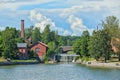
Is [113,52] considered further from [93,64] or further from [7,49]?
[7,49]

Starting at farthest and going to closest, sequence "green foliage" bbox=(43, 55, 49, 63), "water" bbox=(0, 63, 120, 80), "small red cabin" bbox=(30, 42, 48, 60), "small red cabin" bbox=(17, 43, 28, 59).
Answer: "small red cabin" bbox=(30, 42, 48, 60), "green foliage" bbox=(43, 55, 49, 63), "small red cabin" bbox=(17, 43, 28, 59), "water" bbox=(0, 63, 120, 80)

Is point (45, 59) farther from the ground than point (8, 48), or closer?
closer

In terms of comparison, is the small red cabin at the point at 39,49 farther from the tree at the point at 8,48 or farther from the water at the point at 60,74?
the water at the point at 60,74

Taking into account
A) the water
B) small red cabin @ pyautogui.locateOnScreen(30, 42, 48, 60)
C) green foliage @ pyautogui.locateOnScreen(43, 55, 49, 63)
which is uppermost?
small red cabin @ pyautogui.locateOnScreen(30, 42, 48, 60)

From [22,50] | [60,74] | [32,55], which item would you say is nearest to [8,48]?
[22,50]

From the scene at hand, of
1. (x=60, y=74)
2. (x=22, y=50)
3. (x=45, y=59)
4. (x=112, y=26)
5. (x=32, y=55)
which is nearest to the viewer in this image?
(x=60, y=74)

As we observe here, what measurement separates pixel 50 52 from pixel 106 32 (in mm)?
45473

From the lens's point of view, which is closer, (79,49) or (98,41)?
(98,41)

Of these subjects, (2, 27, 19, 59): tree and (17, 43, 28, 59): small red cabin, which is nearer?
(2, 27, 19, 59): tree

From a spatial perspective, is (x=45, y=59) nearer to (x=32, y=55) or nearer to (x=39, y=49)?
(x=32, y=55)

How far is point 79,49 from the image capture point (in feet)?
496

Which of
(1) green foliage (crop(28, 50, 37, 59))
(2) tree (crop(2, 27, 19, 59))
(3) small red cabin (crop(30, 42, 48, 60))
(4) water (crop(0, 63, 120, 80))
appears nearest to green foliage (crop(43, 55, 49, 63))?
(1) green foliage (crop(28, 50, 37, 59))

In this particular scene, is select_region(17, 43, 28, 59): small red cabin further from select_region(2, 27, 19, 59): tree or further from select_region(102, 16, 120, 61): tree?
select_region(102, 16, 120, 61): tree

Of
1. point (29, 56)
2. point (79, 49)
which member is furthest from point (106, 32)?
point (29, 56)
